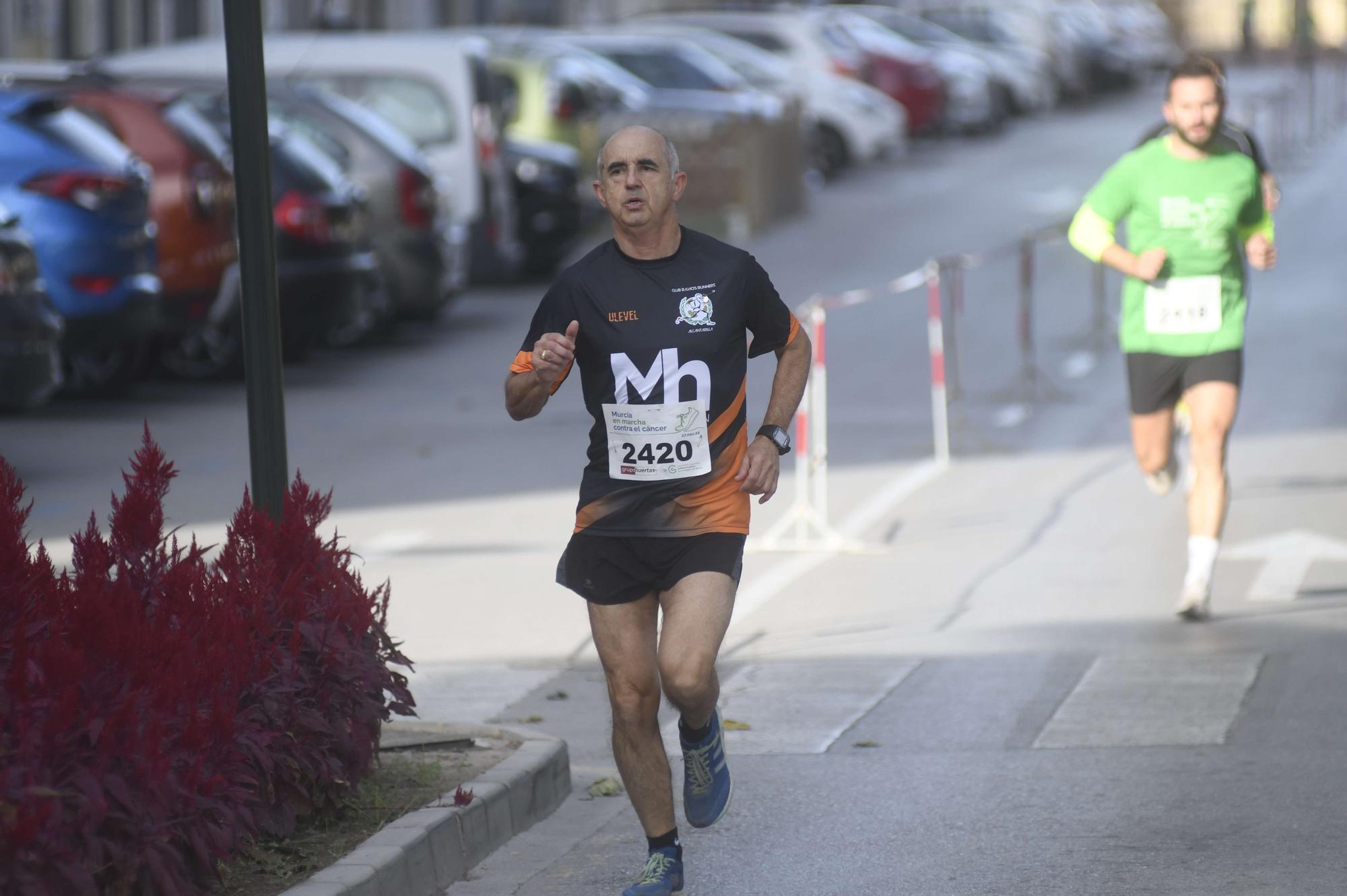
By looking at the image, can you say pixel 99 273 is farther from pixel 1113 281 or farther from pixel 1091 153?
pixel 1091 153

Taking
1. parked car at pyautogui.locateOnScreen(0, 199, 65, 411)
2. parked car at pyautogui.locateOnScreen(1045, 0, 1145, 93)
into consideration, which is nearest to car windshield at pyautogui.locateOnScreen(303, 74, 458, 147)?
parked car at pyautogui.locateOnScreen(0, 199, 65, 411)

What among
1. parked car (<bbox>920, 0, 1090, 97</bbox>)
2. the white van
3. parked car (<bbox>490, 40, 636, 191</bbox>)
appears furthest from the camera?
parked car (<bbox>920, 0, 1090, 97</bbox>)

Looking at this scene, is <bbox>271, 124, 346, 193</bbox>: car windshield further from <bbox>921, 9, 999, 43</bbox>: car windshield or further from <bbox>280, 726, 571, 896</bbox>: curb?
<bbox>921, 9, 999, 43</bbox>: car windshield

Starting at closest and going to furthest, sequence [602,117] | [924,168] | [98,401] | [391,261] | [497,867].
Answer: [497,867], [98,401], [391,261], [602,117], [924,168]

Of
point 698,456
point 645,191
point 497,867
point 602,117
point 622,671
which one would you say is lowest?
point 497,867

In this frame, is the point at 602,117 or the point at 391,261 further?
the point at 602,117

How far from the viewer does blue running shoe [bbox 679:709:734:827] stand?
18.4 ft

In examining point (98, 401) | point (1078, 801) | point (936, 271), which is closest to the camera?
point (1078, 801)

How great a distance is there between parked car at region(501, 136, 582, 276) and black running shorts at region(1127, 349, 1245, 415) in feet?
41.0

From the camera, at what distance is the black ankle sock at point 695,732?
5547mm

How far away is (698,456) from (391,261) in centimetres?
1281

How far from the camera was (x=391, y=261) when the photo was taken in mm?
17984

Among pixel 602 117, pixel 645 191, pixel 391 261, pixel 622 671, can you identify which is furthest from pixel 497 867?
pixel 602 117

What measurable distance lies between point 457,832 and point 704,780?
2.19 feet
